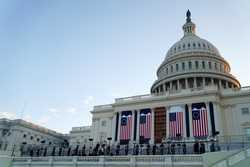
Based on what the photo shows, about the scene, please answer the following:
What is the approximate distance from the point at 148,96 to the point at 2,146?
1649 inches

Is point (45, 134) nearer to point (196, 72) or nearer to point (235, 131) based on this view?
point (196, 72)

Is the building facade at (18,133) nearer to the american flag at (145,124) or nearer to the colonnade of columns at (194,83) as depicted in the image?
the american flag at (145,124)

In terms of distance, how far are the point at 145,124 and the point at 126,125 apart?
3780 mm

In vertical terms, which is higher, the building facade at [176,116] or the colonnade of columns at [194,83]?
the colonnade of columns at [194,83]

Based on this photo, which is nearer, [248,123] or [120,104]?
[248,123]

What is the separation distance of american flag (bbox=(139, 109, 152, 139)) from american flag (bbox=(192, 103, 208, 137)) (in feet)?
25.8

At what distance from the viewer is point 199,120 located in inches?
1506

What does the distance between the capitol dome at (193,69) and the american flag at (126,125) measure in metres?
10.8

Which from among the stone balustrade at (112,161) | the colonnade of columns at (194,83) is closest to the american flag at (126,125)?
the colonnade of columns at (194,83)

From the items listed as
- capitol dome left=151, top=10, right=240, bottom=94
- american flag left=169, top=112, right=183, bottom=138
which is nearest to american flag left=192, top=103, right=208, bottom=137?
american flag left=169, top=112, right=183, bottom=138

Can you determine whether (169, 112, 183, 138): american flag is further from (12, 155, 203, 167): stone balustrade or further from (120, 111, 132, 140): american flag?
(12, 155, 203, 167): stone balustrade

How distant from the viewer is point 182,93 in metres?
41.8

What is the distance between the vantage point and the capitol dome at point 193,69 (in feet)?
188

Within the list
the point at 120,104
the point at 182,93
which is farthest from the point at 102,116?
the point at 182,93
